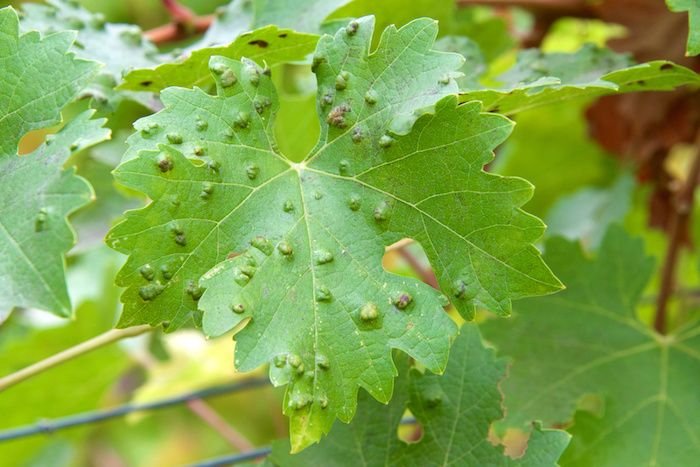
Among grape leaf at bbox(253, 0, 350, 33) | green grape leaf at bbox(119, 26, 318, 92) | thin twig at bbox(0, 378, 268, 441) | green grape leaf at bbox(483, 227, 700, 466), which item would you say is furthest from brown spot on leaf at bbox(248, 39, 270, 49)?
thin twig at bbox(0, 378, 268, 441)

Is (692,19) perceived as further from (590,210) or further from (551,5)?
(590,210)

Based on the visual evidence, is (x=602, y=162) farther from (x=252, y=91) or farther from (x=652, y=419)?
(x=252, y=91)

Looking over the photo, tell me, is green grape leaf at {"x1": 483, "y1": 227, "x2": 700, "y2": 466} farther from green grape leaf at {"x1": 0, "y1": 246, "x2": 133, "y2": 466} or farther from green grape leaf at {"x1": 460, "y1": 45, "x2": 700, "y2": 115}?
green grape leaf at {"x1": 0, "y1": 246, "x2": 133, "y2": 466}

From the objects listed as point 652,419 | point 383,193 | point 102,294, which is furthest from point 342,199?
point 102,294

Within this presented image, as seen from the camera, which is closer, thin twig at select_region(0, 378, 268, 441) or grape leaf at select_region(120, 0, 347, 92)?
grape leaf at select_region(120, 0, 347, 92)

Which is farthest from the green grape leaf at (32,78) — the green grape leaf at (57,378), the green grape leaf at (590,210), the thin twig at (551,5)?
the green grape leaf at (590,210)

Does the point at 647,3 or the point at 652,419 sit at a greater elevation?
the point at 647,3
